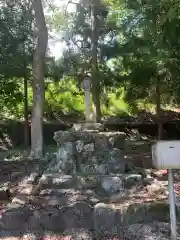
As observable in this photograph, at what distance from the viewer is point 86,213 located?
5.07 meters

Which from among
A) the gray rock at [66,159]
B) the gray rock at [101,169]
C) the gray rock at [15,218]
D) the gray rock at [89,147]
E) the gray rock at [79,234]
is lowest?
the gray rock at [79,234]

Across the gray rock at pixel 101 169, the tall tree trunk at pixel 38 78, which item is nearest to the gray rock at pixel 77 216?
the gray rock at pixel 101 169

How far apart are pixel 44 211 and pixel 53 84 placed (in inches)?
452

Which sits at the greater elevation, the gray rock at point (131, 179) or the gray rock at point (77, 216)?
the gray rock at point (131, 179)

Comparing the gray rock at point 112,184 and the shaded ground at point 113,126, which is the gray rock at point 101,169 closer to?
the gray rock at point 112,184

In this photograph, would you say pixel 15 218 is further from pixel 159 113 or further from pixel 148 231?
pixel 159 113

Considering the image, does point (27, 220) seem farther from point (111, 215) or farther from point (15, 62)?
point (15, 62)

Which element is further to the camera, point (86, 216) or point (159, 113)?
point (159, 113)

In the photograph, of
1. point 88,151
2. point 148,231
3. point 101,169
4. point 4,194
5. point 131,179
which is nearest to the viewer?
point 148,231


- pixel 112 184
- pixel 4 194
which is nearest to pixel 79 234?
pixel 112 184

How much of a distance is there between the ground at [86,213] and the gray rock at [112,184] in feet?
0.36

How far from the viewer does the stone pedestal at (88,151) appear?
754 cm

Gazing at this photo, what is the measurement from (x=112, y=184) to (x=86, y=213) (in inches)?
65.8

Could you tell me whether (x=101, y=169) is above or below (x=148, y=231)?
above
